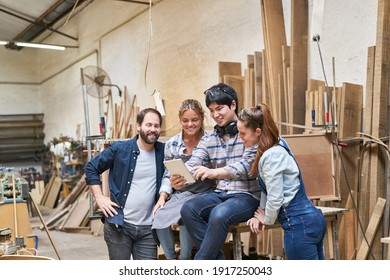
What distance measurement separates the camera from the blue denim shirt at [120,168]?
7.83 feet

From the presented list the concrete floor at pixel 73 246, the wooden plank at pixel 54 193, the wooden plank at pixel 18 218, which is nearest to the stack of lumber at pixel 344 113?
the wooden plank at pixel 18 218

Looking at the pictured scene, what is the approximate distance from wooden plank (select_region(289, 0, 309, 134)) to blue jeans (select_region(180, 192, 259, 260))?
1.70 metres

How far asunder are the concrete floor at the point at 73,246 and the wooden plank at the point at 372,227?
2.49 m

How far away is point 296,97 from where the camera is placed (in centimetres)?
370

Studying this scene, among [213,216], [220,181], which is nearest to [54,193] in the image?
[220,181]

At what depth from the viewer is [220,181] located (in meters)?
2.22

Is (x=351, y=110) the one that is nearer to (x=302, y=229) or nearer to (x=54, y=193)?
(x=302, y=229)

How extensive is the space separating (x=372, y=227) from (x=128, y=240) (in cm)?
162

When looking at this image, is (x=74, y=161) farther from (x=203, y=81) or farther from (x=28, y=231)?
(x=28, y=231)

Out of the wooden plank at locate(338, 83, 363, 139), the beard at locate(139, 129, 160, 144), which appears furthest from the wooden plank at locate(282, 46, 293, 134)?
the beard at locate(139, 129, 160, 144)

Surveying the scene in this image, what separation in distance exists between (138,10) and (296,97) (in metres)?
3.34

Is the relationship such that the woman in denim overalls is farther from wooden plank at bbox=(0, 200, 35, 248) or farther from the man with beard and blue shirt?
wooden plank at bbox=(0, 200, 35, 248)

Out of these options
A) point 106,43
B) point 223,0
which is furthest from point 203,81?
point 106,43

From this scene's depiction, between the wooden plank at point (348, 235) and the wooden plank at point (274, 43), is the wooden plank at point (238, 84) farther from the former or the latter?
the wooden plank at point (348, 235)
